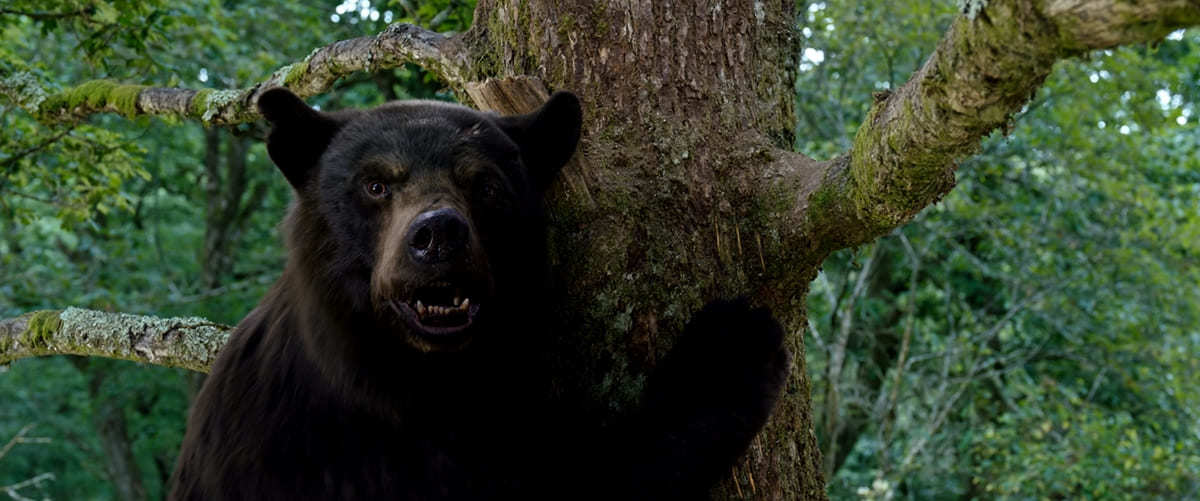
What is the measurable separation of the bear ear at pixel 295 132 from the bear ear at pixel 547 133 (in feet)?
1.94

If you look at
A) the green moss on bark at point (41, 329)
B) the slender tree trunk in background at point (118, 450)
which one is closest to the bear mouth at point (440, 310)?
the green moss on bark at point (41, 329)

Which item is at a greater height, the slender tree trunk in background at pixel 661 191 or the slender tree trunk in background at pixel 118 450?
the slender tree trunk in background at pixel 118 450

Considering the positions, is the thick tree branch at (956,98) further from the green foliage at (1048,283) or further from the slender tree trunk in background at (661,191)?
the green foliage at (1048,283)

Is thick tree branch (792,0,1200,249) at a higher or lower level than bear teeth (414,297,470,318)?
higher

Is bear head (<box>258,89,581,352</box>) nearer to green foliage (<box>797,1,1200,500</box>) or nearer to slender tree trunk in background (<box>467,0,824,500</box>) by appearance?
slender tree trunk in background (<box>467,0,824,500</box>)

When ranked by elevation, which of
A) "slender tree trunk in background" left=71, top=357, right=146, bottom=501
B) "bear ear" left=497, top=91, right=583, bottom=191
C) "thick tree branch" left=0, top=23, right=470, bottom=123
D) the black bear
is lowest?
the black bear

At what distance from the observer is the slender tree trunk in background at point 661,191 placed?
300 centimetres

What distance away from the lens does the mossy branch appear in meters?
4.05

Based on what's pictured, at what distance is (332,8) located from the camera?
12.7 meters

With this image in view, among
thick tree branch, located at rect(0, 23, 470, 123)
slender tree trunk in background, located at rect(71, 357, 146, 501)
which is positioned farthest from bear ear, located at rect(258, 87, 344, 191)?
slender tree trunk in background, located at rect(71, 357, 146, 501)

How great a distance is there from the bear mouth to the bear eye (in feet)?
1.24

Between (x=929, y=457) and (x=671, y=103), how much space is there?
10119 mm

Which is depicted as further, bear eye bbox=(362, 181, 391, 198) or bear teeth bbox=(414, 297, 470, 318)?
bear eye bbox=(362, 181, 391, 198)

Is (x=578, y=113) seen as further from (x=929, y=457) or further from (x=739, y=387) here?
(x=929, y=457)
